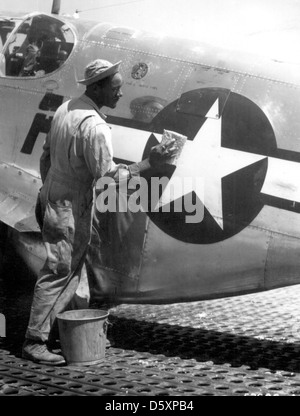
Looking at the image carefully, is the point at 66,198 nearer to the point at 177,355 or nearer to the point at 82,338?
the point at 82,338

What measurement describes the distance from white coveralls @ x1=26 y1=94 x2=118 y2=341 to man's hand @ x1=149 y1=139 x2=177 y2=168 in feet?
1.50

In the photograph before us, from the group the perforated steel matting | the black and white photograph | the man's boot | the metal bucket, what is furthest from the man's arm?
the perforated steel matting

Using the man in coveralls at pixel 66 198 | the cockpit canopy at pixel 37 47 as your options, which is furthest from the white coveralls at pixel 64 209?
the cockpit canopy at pixel 37 47

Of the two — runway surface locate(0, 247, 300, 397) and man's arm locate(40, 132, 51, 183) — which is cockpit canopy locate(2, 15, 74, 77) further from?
runway surface locate(0, 247, 300, 397)

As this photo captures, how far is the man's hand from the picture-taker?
464cm

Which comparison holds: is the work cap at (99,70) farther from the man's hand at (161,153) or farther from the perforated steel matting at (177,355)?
the perforated steel matting at (177,355)

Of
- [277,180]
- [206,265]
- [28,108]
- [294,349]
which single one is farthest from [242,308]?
[28,108]

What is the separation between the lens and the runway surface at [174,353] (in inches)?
171

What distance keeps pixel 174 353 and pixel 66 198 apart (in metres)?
1.55

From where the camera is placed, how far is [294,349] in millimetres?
5426

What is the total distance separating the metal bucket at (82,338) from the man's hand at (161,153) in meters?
1.21

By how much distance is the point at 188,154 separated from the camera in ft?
16.2

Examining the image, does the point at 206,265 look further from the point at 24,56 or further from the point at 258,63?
the point at 24,56
